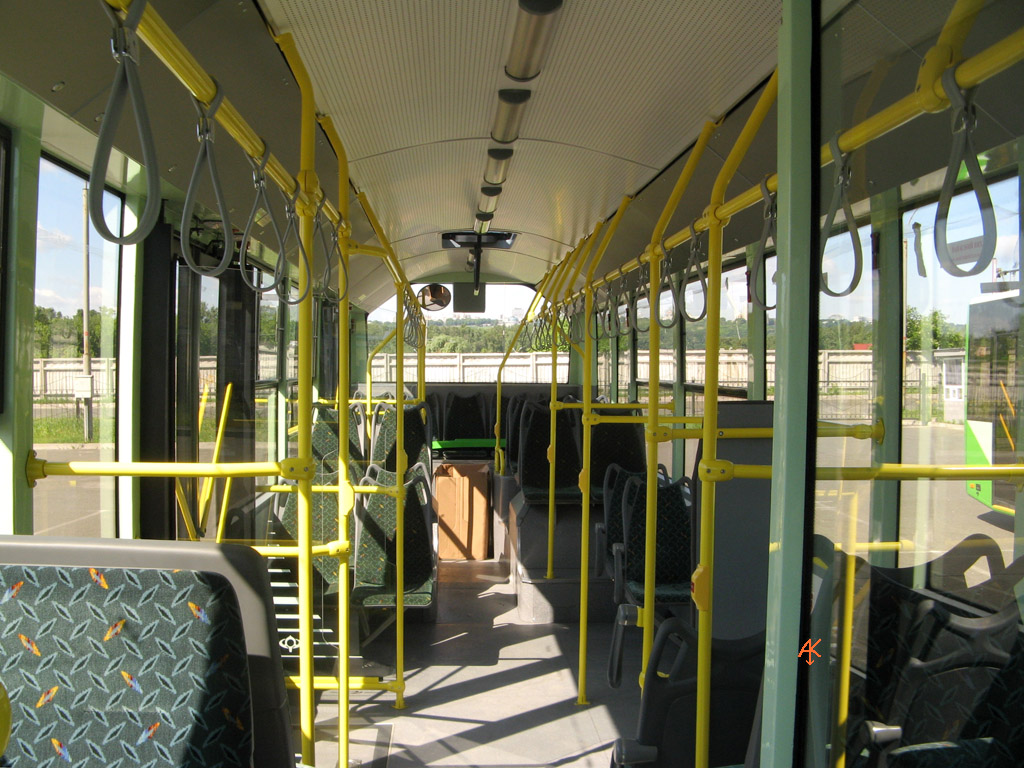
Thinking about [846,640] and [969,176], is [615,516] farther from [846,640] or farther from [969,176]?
[969,176]

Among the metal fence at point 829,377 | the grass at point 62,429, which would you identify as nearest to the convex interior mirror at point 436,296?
the metal fence at point 829,377

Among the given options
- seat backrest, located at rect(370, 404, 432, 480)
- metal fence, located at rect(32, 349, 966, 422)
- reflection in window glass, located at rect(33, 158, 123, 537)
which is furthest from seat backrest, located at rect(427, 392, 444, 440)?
reflection in window glass, located at rect(33, 158, 123, 537)

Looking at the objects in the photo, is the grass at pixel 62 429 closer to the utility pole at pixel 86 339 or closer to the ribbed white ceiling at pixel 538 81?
the utility pole at pixel 86 339

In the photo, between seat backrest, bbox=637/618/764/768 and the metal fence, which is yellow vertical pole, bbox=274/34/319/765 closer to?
seat backrest, bbox=637/618/764/768

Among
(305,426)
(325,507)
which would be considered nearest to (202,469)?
(305,426)

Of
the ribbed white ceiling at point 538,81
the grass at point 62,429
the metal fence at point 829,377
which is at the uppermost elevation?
the ribbed white ceiling at point 538,81

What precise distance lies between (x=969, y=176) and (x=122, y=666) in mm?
1447

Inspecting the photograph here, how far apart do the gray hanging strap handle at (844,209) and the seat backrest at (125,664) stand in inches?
42.7

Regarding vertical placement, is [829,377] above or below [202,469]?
above

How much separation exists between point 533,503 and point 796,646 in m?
4.55

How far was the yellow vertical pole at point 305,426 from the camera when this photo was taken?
1.91 metres

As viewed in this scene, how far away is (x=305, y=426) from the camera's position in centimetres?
192

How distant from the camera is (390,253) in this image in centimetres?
328

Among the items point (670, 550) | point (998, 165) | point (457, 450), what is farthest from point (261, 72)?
point (457, 450)
